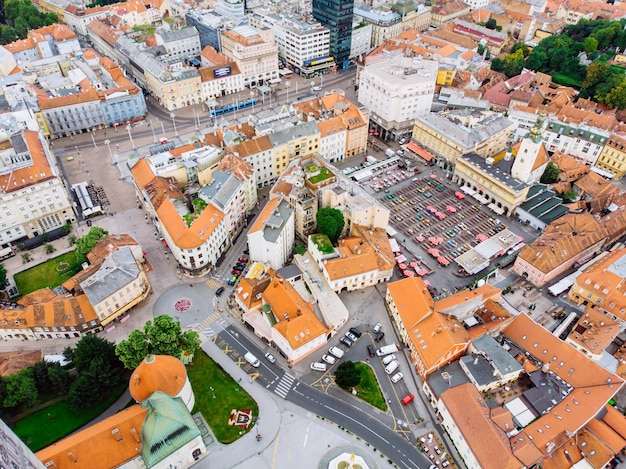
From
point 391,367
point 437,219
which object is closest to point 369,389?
point 391,367

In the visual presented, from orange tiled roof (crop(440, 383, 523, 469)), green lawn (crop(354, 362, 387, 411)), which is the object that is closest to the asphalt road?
green lawn (crop(354, 362, 387, 411))

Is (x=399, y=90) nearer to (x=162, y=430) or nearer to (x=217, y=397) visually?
(x=217, y=397)

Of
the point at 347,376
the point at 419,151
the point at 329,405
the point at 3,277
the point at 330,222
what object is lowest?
the point at 329,405

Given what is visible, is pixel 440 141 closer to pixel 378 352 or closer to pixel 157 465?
pixel 378 352

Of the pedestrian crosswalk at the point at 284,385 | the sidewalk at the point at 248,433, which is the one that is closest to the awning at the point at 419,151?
the pedestrian crosswalk at the point at 284,385

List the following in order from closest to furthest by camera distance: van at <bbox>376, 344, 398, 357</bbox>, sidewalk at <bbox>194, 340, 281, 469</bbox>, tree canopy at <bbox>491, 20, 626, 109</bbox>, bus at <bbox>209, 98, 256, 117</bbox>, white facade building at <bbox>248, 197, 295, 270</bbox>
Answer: sidewalk at <bbox>194, 340, 281, 469</bbox>, van at <bbox>376, 344, 398, 357</bbox>, white facade building at <bbox>248, 197, 295, 270</bbox>, bus at <bbox>209, 98, 256, 117</bbox>, tree canopy at <bbox>491, 20, 626, 109</bbox>

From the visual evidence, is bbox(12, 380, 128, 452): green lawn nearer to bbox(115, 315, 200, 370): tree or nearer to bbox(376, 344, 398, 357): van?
bbox(115, 315, 200, 370): tree

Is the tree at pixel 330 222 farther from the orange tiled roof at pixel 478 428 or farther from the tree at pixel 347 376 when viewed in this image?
the orange tiled roof at pixel 478 428
